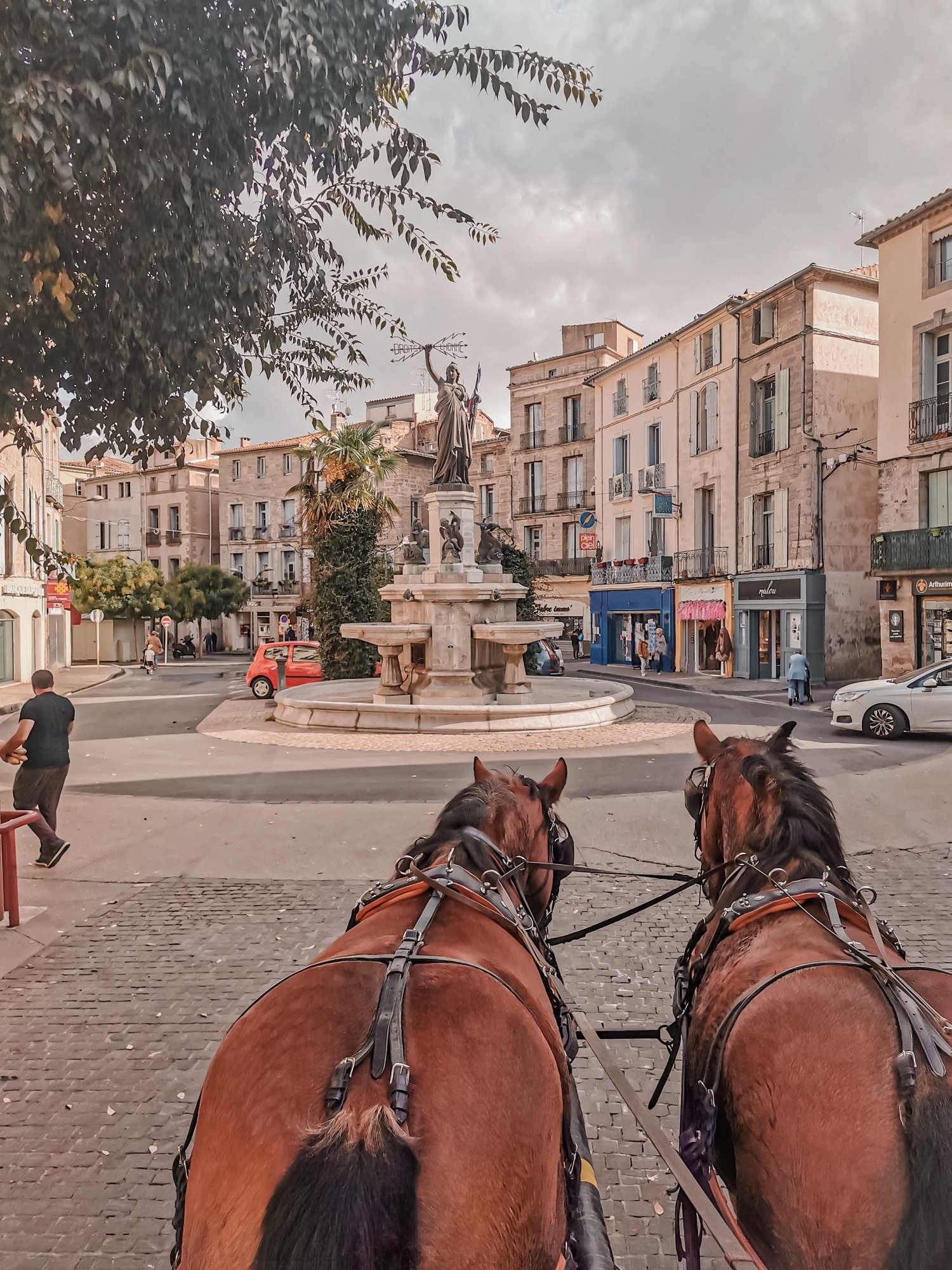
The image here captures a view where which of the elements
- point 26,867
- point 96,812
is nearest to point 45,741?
point 26,867

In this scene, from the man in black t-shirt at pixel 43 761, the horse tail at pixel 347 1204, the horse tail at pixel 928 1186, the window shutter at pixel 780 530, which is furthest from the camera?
the window shutter at pixel 780 530

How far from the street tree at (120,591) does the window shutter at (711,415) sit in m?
25.8

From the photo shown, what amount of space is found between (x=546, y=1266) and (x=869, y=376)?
90.3 ft

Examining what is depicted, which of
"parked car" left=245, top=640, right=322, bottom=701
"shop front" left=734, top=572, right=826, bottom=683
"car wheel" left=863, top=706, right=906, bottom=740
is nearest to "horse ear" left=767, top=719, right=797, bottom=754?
"car wheel" left=863, top=706, right=906, bottom=740

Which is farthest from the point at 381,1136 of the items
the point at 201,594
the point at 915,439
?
the point at 201,594

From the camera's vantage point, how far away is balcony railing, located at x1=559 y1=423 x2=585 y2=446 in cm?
3919

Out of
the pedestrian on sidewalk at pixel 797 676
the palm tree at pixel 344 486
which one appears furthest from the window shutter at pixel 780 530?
the palm tree at pixel 344 486

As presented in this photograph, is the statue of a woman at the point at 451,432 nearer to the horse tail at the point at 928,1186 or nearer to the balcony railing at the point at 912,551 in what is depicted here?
the balcony railing at the point at 912,551

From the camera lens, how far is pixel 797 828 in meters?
2.63

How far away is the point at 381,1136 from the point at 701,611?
28.0 metres

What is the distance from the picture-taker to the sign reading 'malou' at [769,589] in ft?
79.5

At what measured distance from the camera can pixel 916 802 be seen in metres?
8.86

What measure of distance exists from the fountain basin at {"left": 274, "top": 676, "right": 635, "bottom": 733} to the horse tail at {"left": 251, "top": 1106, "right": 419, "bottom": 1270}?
40.3ft

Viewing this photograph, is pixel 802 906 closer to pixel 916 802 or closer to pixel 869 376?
pixel 916 802
